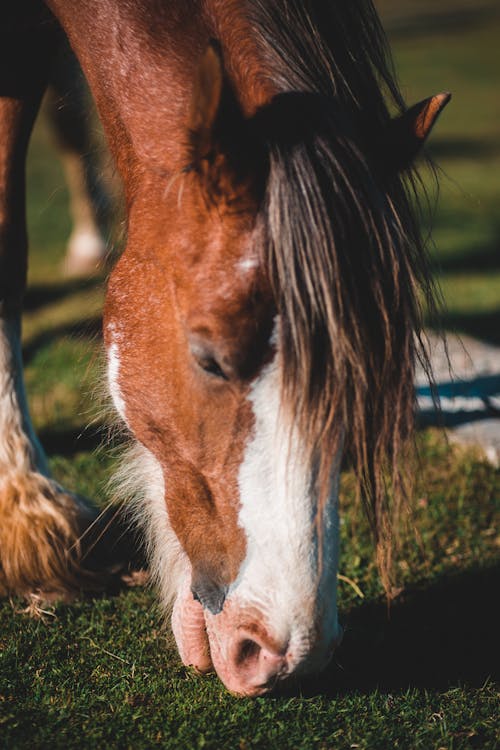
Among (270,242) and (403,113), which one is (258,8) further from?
(270,242)

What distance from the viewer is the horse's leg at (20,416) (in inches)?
96.4

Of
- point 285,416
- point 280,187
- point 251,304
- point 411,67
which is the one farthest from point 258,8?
point 411,67

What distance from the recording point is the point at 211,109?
→ 1578 millimetres

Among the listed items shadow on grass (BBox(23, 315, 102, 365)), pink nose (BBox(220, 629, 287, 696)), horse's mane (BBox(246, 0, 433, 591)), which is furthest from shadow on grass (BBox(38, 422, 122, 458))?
horse's mane (BBox(246, 0, 433, 591))

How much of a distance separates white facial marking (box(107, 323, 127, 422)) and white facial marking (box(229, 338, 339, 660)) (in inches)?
16.7

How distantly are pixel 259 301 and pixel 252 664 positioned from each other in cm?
75

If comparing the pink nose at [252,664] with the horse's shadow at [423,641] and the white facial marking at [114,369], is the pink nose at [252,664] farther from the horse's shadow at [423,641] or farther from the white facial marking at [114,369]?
the white facial marking at [114,369]

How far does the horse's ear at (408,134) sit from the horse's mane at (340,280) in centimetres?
3

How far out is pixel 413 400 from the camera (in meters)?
1.71

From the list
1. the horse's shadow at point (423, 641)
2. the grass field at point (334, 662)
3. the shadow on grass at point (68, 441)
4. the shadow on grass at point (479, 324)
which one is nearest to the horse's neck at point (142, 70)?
the grass field at point (334, 662)

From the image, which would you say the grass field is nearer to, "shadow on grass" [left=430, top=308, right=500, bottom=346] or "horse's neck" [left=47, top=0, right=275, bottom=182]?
"horse's neck" [left=47, top=0, right=275, bottom=182]

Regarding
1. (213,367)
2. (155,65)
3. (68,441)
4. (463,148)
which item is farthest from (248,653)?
(463,148)

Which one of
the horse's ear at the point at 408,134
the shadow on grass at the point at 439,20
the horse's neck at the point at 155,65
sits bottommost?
the horse's ear at the point at 408,134

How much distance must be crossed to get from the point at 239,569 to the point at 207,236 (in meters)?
0.69
